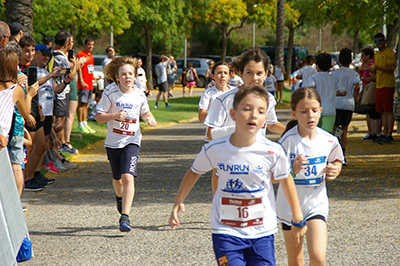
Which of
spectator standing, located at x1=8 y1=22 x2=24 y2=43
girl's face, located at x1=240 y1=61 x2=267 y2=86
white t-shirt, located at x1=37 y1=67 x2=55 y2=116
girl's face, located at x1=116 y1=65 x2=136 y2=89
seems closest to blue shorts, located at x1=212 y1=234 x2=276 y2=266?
girl's face, located at x1=240 y1=61 x2=267 y2=86

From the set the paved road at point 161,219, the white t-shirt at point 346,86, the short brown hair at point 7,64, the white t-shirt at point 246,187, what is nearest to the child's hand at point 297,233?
the white t-shirt at point 246,187

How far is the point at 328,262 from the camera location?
459 centimetres

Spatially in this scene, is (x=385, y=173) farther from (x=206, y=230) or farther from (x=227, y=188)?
(x=227, y=188)

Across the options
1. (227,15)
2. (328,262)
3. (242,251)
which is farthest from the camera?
(227,15)

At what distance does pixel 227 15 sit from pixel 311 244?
1448 inches

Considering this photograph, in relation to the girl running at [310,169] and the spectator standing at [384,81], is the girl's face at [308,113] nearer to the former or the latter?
the girl running at [310,169]

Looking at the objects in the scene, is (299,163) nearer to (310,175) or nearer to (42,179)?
(310,175)

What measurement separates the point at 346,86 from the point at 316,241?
6256mm

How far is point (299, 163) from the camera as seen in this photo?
3.56 m

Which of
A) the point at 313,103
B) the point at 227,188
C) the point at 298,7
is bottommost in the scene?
the point at 227,188

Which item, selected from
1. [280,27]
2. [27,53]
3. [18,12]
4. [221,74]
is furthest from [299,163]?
[280,27]

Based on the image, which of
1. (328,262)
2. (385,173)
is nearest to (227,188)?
(328,262)

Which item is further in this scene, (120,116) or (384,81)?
(384,81)

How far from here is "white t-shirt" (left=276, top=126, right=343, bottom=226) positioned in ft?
12.2
